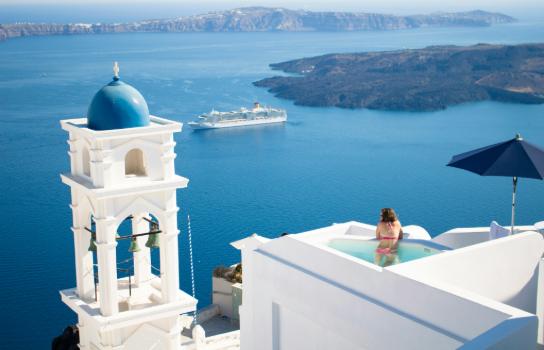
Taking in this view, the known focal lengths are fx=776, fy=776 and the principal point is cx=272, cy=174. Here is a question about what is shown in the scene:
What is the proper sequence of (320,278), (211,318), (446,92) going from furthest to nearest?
(446,92), (211,318), (320,278)

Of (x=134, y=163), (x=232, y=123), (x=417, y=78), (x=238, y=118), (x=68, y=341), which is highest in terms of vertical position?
(x=134, y=163)

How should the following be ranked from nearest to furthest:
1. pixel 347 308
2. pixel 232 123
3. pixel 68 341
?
pixel 347 308, pixel 68 341, pixel 232 123

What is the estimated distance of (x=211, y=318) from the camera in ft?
38.3

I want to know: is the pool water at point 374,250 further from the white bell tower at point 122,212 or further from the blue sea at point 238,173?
the blue sea at point 238,173

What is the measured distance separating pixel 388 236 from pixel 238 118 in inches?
1256

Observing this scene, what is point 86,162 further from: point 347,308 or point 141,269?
point 347,308

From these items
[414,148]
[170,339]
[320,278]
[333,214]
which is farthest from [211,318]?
[414,148]

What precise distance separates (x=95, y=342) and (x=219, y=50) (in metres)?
70.6

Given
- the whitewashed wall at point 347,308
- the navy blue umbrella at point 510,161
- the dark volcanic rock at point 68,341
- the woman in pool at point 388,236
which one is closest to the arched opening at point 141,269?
the whitewashed wall at point 347,308

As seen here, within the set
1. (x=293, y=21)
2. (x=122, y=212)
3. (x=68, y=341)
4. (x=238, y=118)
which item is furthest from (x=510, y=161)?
(x=293, y=21)

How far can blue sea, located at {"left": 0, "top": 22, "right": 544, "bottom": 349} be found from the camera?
1812 centimetres

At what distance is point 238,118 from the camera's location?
36781 millimetres

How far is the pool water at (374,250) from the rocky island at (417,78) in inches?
1480

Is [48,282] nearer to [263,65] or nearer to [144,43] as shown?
[263,65]
